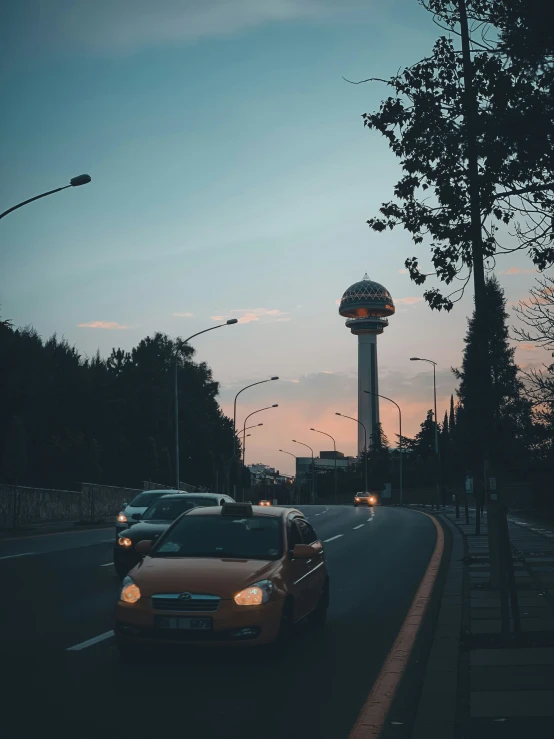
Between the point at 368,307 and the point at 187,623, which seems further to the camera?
the point at 368,307

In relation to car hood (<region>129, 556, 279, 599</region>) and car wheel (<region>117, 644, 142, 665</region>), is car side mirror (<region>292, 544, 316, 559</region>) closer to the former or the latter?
car hood (<region>129, 556, 279, 599</region>)

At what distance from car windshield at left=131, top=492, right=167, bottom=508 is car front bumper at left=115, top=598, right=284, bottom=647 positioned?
13.8 m

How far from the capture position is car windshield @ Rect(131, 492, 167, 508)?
2236cm

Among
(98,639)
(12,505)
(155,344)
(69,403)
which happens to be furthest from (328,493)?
(98,639)

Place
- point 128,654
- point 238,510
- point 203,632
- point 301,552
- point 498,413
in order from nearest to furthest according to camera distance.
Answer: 1. point 203,632
2. point 128,654
3. point 301,552
4. point 238,510
5. point 498,413

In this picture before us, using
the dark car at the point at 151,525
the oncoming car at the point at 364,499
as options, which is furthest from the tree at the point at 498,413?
the oncoming car at the point at 364,499

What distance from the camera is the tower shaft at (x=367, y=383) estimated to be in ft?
480

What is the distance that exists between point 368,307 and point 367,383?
43.5 ft

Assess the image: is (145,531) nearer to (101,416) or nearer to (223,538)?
(223,538)

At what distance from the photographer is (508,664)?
8.16 meters

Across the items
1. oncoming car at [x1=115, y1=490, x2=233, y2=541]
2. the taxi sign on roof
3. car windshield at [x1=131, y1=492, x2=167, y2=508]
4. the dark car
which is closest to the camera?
the taxi sign on roof

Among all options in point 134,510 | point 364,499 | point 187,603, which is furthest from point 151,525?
point 364,499

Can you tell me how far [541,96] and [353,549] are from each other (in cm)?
1684

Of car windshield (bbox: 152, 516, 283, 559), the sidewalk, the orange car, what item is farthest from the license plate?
the sidewalk
